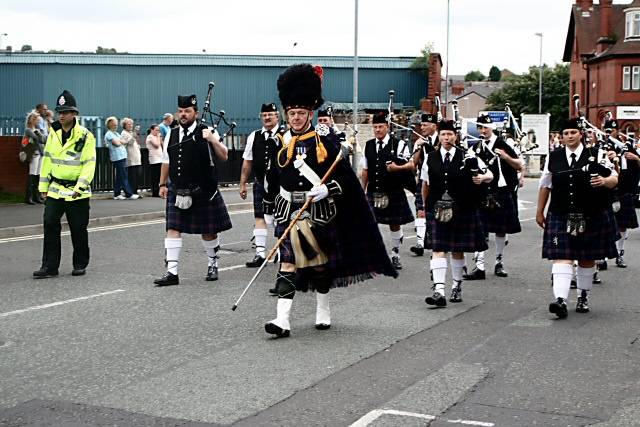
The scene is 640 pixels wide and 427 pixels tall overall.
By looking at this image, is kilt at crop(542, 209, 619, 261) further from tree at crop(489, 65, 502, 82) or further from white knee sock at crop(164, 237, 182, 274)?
tree at crop(489, 65, 502, 82)

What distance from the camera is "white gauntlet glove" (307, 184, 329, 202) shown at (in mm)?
8297

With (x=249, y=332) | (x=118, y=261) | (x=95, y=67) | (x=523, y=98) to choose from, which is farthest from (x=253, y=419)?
(x=523, y=98)

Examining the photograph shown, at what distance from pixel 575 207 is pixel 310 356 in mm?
3147

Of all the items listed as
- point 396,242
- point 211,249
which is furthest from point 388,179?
point 211,249

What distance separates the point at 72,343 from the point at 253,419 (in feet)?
8.45

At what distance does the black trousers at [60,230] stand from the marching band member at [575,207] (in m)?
5.23

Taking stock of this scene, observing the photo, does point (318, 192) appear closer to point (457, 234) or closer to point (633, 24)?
point (457, 234)

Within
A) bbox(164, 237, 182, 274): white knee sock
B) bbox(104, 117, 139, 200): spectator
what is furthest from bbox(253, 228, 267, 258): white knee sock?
bbox(104, 117, 139, 200): spectator

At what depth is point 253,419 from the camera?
5.96 metres

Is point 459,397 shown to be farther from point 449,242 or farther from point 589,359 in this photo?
point 449,242

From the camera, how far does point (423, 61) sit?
50000 millimetres

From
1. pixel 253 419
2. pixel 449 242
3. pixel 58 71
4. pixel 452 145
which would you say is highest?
pixel 58 71

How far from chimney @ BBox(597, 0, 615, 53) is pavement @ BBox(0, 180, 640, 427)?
61183 millimetres

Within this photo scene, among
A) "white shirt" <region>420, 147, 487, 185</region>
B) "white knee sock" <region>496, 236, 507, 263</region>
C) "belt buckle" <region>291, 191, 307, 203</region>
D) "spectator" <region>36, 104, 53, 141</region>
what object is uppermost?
"spectator" <region>36, 104, 53, 141</region>
